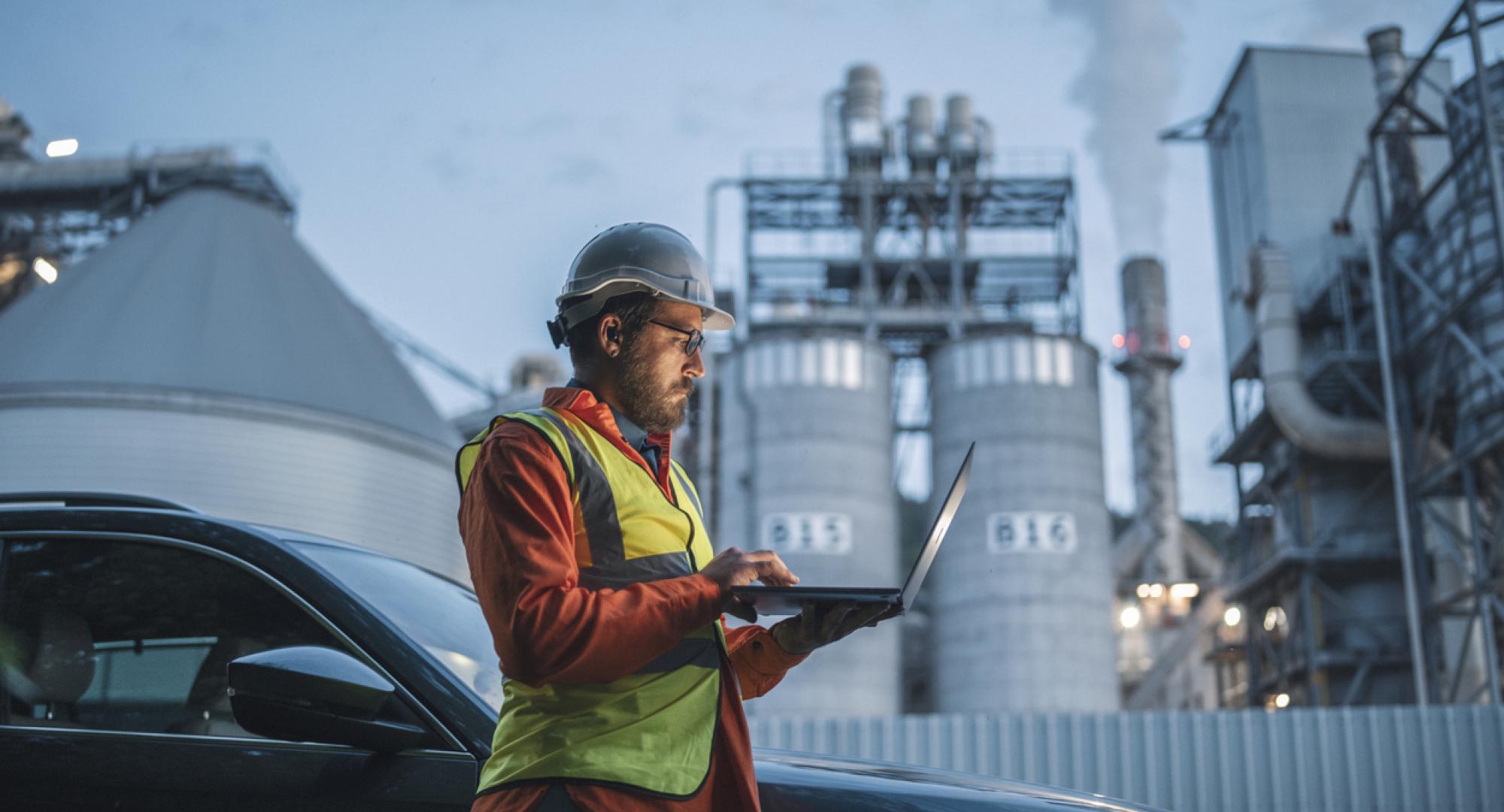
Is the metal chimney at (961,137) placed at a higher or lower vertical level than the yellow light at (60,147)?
higher

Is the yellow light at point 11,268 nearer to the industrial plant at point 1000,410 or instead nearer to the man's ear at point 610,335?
the industrial plant at point 1000,410

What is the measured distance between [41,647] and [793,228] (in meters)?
34.4

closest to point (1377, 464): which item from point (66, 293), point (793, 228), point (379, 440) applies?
point (793, 228)

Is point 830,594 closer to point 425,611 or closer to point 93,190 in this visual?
point 425,611

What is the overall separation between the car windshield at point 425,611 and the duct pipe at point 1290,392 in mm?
26489

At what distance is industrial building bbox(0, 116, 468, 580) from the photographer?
2442cm

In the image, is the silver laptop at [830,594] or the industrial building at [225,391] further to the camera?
the industrial building at [225,391]

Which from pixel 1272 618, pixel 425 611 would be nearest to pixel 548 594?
pixel 425 611

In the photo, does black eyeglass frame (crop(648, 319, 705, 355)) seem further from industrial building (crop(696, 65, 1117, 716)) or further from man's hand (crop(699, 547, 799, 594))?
industrial building (crop(696, 65, 1117, 716))

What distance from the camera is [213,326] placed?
2675cm

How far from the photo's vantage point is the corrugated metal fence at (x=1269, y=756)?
11.1m

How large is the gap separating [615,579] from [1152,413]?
4413cm

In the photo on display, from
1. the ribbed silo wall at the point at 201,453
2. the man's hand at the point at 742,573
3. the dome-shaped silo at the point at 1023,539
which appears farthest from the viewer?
the dome-shaped silo at the point at 1023,539

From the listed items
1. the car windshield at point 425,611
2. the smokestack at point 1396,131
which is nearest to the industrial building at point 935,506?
the smokestack at point 1396,131
